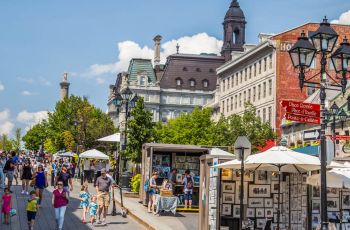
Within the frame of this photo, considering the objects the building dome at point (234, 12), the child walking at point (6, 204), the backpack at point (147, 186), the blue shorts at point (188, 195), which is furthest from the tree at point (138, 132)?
the building dome at point (234, 12)

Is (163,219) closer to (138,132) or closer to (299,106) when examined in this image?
(299,106)

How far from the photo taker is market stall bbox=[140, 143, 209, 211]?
26.0 meters

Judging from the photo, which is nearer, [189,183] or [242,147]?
[242,147]

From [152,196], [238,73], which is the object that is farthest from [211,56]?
[152,196]

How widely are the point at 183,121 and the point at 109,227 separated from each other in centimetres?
5817

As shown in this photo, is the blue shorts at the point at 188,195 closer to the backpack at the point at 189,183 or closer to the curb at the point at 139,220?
the backpack at the point at 189,183

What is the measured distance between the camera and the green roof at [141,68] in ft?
403

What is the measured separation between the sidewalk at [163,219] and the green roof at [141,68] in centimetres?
9678

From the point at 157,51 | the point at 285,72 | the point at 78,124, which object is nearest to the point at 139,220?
the point at 78,124

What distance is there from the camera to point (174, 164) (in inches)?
1051

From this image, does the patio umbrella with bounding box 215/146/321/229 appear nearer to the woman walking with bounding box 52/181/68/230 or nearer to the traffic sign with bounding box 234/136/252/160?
the traffic sign with bounding box 234/136/252/160

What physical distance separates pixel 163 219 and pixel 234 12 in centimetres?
9292

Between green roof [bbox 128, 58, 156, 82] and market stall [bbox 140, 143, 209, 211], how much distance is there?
96057 millimetres

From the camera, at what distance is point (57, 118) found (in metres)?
77.6
